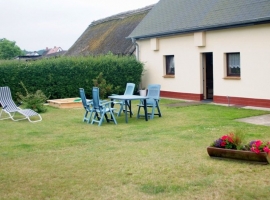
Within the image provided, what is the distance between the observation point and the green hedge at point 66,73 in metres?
19.3

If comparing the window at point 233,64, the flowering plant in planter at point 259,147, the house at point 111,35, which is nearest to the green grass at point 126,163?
the flowering plant in planter at point 259,147

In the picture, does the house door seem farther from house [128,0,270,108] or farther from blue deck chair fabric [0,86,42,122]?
blue deck chair fabric [0,86,42,122]

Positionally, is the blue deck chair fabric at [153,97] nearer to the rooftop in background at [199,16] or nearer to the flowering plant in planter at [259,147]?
the rooftop in background at [199,16]

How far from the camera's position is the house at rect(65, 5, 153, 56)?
26258 millimetres

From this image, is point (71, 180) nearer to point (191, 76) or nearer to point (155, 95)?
point (155, 95)

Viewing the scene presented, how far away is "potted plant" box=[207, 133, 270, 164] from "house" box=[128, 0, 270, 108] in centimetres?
851

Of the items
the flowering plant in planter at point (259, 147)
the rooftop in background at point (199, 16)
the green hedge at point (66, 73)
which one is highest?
the rooftop in background at point (199, 16)

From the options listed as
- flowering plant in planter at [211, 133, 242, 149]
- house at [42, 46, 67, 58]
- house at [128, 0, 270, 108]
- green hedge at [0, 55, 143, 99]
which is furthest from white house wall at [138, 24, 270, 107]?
house at [42, 46, 67, 58]

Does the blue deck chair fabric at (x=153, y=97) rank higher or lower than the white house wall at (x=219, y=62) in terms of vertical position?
lower

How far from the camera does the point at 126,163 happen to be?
7445 mm

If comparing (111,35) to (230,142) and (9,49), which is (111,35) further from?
(9,49)

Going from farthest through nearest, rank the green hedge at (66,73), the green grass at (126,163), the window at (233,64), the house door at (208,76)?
the green hedge at (66,73), the house door at (208,76), the window at (233,64), the green grass at (126,163)

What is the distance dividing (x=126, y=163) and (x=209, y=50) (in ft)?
37.3

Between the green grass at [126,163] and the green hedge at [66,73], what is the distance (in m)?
7.09
